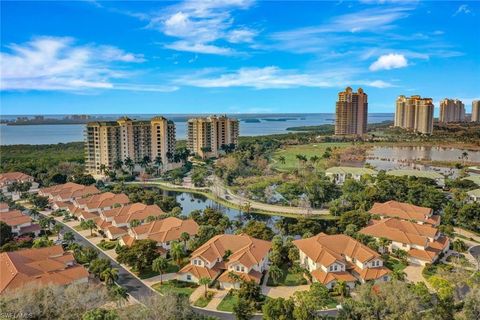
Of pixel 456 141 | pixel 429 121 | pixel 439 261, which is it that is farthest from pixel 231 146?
pixel 429 121

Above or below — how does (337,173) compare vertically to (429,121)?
below

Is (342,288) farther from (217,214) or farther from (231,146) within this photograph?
(231,146)

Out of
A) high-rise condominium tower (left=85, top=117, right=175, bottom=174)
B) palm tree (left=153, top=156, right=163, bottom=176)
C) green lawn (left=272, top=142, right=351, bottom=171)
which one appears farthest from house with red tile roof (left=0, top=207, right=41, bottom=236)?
green lawn (left=272, top=142, right=351, bottom=171)

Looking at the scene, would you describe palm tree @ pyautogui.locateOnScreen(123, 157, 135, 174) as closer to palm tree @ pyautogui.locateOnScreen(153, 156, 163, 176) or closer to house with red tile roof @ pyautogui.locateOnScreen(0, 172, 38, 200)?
palm tree @ pyautogui.locateOnScreen(153, 156, 163, 176)

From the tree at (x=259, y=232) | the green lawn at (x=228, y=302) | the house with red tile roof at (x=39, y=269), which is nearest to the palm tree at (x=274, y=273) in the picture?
the green lawn at (x=228, y=302)

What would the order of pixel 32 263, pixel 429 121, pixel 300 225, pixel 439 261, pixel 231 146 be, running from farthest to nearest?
pixel 429 121
pixel 231 146
pixel 300 225
pixel 439 261
pixel 32 263

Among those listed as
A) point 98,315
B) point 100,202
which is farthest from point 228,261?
point 100,202

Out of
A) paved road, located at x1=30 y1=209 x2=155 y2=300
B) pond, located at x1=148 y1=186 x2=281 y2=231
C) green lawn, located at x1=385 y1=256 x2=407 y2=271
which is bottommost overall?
paved road, located at x1=30 y1=209 x2=155 y2=300
